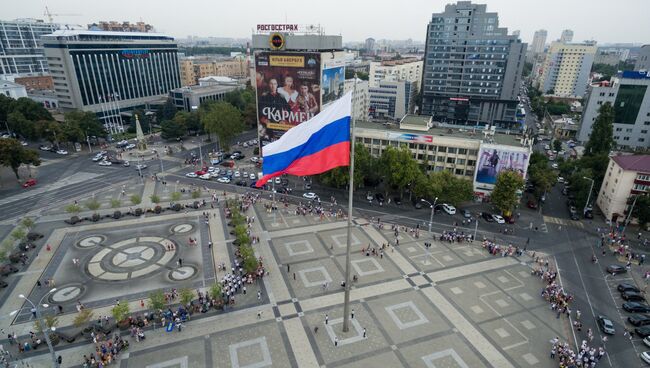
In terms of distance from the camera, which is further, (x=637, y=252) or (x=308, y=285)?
(x=637, y=252)

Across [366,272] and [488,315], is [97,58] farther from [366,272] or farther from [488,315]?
[488,315]

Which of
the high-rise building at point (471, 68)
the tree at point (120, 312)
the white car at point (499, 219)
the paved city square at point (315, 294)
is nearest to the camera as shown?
the paved city square at point (315, 294)

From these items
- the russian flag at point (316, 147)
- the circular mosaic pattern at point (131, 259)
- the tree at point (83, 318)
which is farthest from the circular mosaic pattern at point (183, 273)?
the russian flag at point (316, 147)

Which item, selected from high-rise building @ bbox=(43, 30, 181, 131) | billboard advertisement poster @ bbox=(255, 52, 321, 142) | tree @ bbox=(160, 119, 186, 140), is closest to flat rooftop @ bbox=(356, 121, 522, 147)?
billboard advertisement poster @ bbox=(255, 52, 321, 142)

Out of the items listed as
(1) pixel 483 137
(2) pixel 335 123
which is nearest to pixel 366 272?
(2) pixel 335 123

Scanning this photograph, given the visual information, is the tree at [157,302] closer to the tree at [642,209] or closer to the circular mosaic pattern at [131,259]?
the circular mosaic pattern at [131,259]

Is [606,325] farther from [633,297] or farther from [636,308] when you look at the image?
[633,297]
